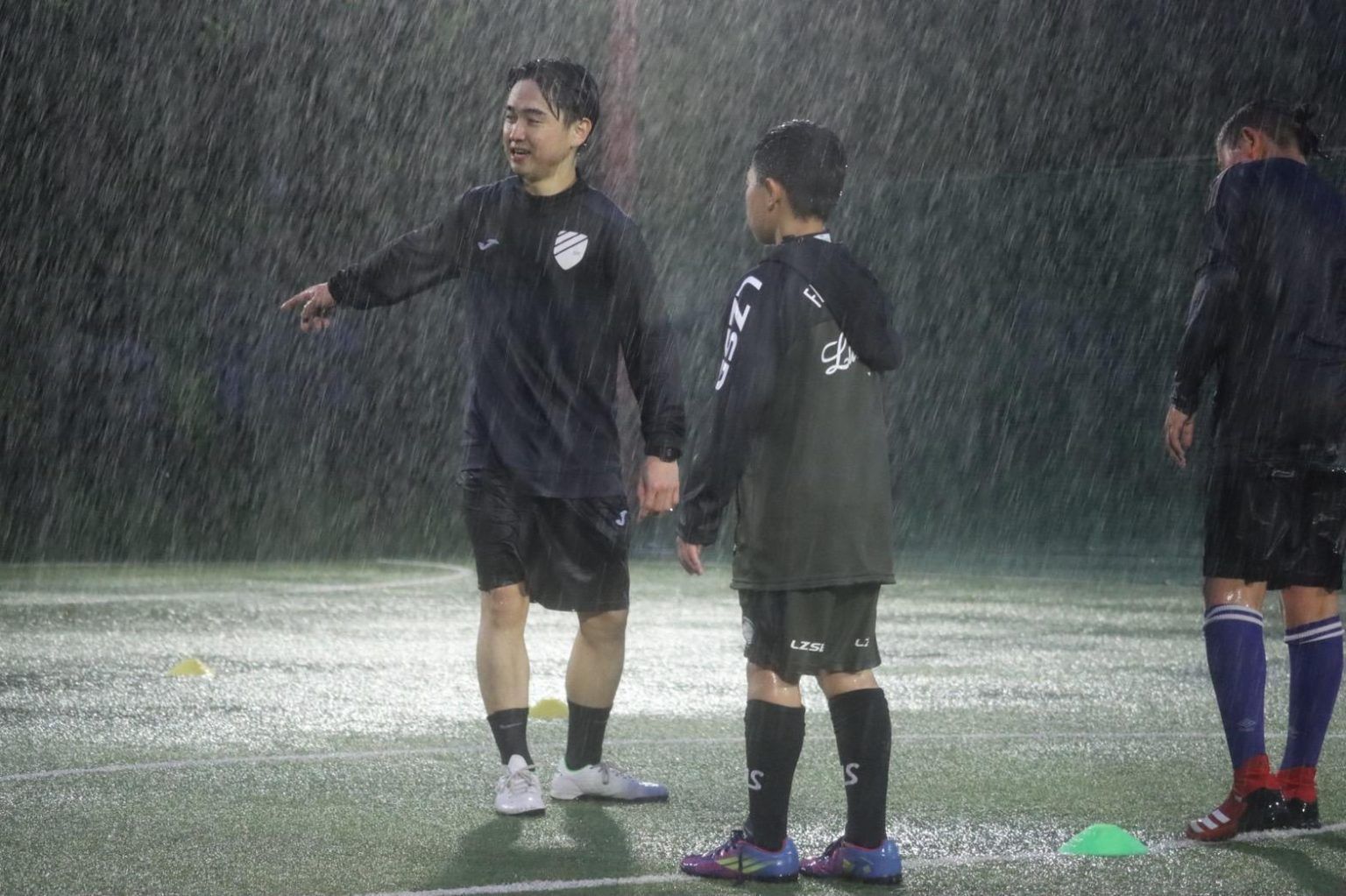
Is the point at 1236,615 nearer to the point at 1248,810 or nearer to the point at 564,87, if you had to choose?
the point at 1248,810

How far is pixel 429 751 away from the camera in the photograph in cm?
612

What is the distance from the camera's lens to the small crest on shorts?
5139 millimetres

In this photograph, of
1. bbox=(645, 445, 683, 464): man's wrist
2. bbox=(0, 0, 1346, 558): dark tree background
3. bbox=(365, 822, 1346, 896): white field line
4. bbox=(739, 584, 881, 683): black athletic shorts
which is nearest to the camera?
bbox=(365, 822, 1346, 896): white field line

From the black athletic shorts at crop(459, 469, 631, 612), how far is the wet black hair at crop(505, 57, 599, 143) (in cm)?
101

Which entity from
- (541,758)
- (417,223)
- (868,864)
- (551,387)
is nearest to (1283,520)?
(868,864)

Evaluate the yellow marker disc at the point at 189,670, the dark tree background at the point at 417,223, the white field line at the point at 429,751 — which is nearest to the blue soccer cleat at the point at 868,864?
the white field line at the point at 429,751

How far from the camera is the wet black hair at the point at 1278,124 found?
16.2 feet

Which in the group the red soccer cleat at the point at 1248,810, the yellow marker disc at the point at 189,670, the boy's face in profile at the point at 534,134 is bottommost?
the yellow marker disc at the point at 189,670

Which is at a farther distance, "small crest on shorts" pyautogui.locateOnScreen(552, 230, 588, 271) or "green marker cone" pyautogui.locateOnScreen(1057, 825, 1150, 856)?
"small crest on shorts" pyautogui.locateOnScreen(552, 230, 588, 271)

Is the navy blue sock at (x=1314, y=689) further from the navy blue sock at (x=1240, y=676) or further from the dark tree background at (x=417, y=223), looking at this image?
the dark tree background at (x=417, y=223)

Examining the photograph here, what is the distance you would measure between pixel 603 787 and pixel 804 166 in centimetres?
194

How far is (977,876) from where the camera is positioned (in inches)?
166

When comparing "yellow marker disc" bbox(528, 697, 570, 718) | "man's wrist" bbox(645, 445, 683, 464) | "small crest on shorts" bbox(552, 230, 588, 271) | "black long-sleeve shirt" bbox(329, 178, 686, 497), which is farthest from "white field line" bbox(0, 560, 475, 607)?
"man's wrist" bbox(645, 445, 683, 464)

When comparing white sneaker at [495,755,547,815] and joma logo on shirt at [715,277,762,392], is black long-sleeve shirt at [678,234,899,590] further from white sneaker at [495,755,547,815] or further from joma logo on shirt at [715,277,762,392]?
white sneaker at [495,755,547,815]
